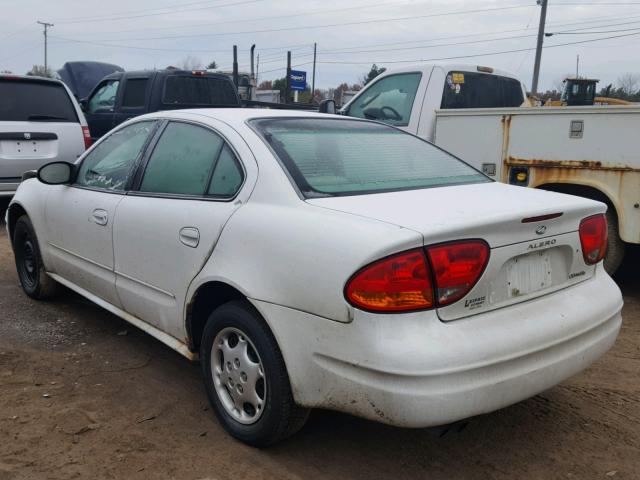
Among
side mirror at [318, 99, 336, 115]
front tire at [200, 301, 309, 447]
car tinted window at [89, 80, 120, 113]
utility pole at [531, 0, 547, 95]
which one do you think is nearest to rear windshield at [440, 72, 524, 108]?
side mirror at [318, 99, 336, 115]

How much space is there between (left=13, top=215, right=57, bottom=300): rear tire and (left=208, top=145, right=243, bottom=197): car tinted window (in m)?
2.21

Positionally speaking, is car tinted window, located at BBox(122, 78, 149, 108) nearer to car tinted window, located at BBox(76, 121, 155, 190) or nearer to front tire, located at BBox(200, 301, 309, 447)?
car tinted window, located at BBox(76, 121, 155, 190)

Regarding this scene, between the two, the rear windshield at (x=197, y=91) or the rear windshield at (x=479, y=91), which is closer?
the rear windshield at (x=479, y=91)

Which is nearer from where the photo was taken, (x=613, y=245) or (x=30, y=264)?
(x=30, y=264)

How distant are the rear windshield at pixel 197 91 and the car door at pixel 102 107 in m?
1.04

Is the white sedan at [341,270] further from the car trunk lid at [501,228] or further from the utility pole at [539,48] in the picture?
the utility pole at [539,48]

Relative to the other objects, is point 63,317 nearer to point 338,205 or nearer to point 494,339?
point 338,205

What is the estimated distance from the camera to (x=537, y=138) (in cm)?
549

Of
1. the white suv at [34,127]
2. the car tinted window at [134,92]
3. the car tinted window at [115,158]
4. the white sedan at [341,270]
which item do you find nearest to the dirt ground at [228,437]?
the white sedan at [341,270]

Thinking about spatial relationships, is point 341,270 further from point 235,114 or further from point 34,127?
point 34,127

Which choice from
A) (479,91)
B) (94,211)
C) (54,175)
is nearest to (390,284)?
(94,211)

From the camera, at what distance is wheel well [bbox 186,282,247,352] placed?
303cm

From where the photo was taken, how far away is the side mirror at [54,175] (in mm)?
4301

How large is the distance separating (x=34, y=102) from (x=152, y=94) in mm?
1893
